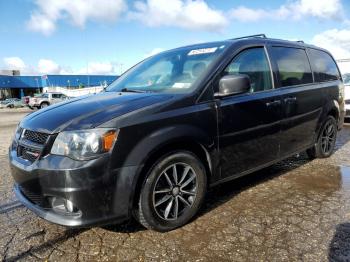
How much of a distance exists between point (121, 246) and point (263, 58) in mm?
2755

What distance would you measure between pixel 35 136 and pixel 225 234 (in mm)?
1925

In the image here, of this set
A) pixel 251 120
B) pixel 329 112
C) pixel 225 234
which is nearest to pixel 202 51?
pixel 251 120

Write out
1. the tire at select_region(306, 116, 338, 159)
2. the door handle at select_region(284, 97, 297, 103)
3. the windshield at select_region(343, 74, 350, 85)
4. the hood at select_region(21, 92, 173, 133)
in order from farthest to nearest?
1. the windshield at select_region(343, 74, 350, 85)
2. the tire at select_region(306, 116, 338, 159)
3. the door handle at select_region(284, 97, 297, 103)
4. the hood at select_region(21, 92, 173, 133)

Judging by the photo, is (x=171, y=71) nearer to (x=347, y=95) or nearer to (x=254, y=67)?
(x=254, y=67)

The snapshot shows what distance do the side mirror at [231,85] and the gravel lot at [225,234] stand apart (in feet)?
4.16

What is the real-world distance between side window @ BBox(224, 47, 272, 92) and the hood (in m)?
1.02

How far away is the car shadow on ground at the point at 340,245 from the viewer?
9.18 feet

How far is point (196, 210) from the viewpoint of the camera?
3.52m

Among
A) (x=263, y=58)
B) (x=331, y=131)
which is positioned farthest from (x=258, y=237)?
(x=331, y=131)

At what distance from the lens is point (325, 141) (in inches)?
229

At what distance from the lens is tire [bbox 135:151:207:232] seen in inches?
121

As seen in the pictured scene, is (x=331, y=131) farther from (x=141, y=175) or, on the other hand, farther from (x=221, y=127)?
(x=141, y=175)

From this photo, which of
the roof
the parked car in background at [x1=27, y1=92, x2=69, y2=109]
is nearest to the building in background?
the roof

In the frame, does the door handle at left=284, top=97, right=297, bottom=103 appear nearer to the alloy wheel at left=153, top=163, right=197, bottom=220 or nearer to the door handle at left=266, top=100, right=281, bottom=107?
the door handle at left=266, top=100, right=281, bottom=107
